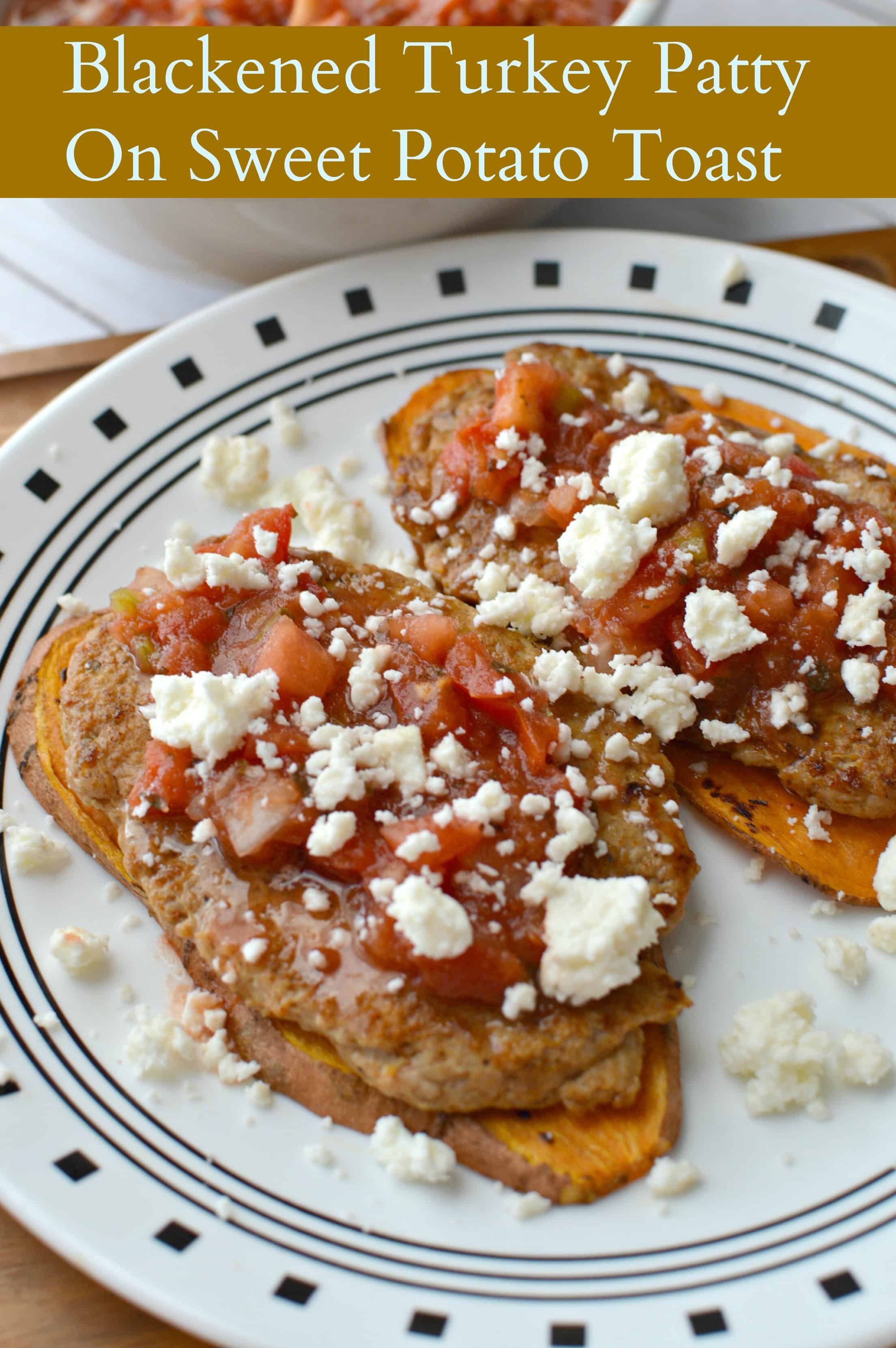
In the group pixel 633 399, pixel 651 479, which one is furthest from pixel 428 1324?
pixel 633 399

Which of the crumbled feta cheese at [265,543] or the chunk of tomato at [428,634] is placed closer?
the chunk of tomato at [428,634]

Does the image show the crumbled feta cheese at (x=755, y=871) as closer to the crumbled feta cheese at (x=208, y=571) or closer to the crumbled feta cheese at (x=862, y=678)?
the crumbled feta cheese at (x=862, y=678)

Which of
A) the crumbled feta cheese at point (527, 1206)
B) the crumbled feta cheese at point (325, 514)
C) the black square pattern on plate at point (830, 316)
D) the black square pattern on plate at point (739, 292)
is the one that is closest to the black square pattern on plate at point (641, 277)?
the black square pattern on plate at point (739, 292)

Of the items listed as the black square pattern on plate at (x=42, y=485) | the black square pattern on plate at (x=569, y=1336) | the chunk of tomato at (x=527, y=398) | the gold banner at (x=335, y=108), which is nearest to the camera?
the black square pattern on plate at (x=569, y=1336)

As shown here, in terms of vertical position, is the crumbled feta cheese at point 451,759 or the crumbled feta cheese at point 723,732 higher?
the crumbled feta cheese at point 723,732

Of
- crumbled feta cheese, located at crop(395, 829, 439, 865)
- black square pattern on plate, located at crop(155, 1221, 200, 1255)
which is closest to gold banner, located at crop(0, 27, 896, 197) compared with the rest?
crumbled feta cheese, located at crop(395, 829, 439, 865)

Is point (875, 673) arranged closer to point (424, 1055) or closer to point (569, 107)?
point (424, 1055)
